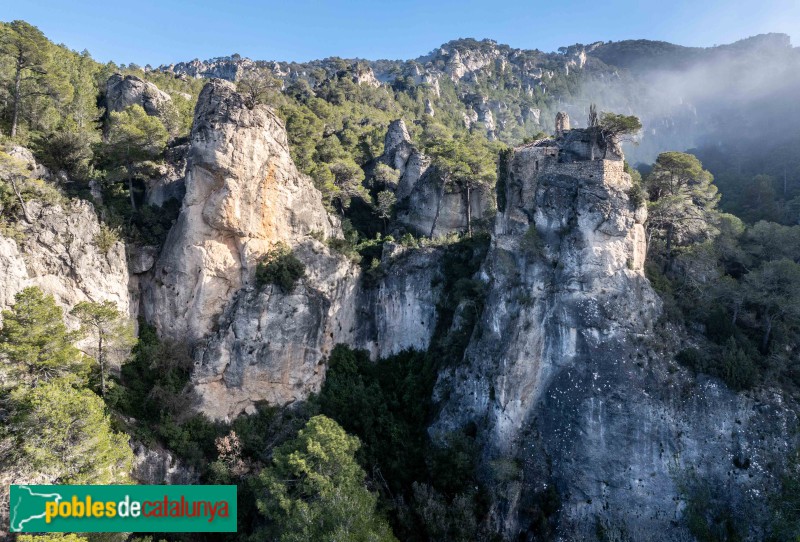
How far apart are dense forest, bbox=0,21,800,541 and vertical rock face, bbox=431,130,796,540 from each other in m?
1.09

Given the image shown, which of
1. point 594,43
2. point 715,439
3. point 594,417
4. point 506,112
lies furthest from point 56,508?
point 594,43

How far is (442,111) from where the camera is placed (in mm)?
87062

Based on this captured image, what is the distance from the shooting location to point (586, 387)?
2334 centimetres

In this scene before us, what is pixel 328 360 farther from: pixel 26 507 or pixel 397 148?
pixel 397 148

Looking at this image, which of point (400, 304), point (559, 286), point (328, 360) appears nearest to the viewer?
point (559, 286)

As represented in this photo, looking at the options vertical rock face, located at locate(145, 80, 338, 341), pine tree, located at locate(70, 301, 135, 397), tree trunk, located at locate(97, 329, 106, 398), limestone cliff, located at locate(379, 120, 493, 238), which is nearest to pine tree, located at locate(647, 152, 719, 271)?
limestone cliff, located at locate(379, 120, 493, 238)

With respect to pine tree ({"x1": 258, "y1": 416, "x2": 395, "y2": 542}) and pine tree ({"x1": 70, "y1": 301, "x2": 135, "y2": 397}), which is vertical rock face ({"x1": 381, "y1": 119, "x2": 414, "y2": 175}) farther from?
pine tree ({"x1": 258, "y1": 416, "x2": 395, "y2": 542})

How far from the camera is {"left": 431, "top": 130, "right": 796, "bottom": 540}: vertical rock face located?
21016 millimetres

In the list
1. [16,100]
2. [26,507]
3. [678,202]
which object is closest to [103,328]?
[26,507]

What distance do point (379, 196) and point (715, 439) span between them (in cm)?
3102

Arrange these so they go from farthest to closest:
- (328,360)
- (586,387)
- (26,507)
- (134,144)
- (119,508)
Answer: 1. (328,360)
2. (134,144)
3. (586,387)
4. (119,508)
5. (26,507)

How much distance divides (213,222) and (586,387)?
83.2ft

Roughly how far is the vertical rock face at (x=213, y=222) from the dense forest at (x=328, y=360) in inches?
57.3

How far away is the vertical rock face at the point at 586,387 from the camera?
21.0 meters
